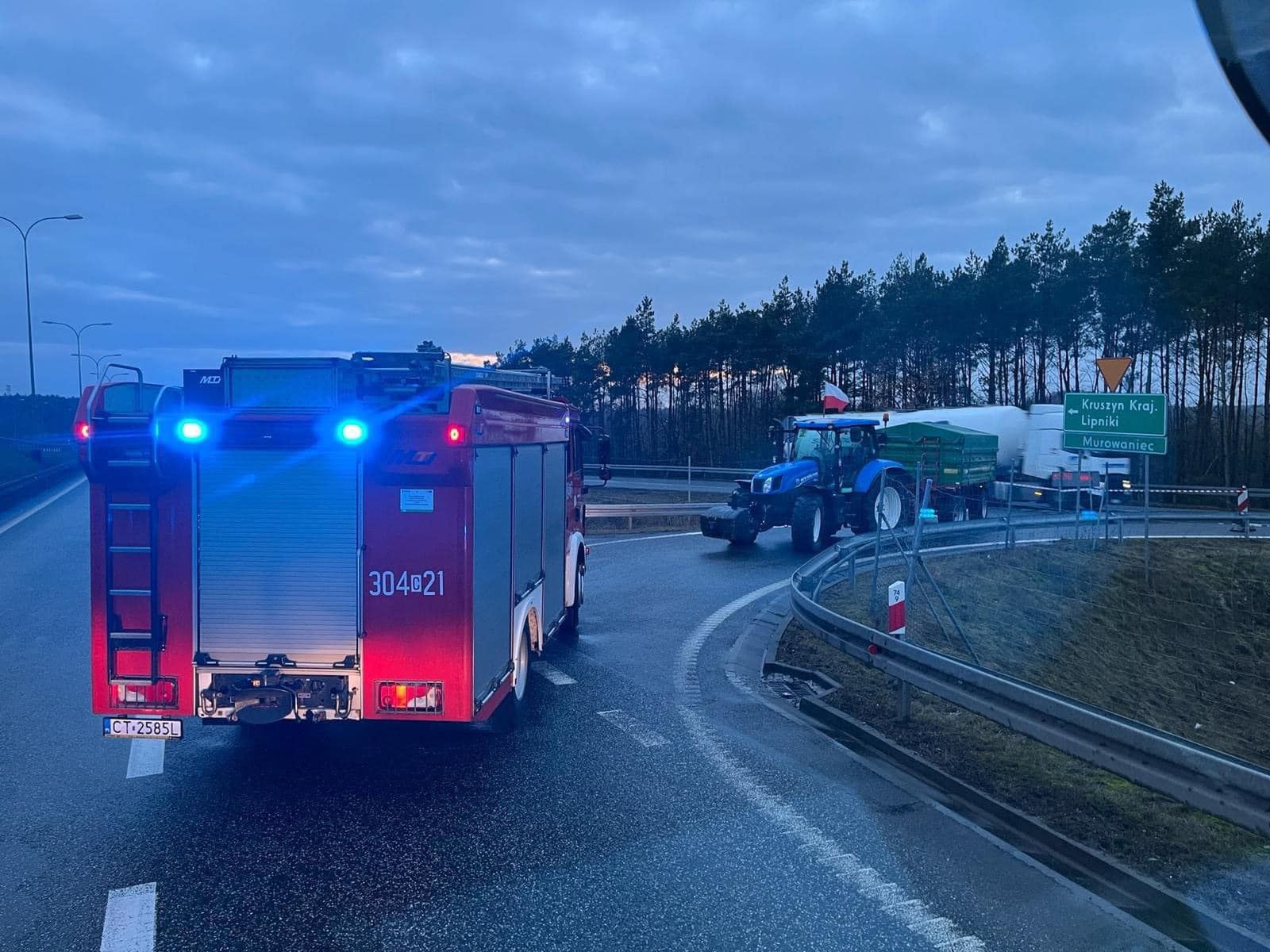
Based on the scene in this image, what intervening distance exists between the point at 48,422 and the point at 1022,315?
90.5 metres

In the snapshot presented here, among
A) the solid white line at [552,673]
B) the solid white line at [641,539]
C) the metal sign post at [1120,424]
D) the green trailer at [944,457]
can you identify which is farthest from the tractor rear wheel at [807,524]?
the solid white line at [552,673]

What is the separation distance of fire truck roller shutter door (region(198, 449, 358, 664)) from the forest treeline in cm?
2407

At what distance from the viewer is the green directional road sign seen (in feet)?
59.0

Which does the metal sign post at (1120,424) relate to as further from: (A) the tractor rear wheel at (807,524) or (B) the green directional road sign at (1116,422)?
(A) the tractor rear wheel at (807,524)

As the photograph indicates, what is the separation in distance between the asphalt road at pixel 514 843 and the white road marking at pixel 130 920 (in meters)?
0.02

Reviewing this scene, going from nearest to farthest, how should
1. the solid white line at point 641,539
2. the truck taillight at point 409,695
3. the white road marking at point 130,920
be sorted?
the white road marking at point 130,920
the truck taillight at point 409,695
the solid white line at point 641,539

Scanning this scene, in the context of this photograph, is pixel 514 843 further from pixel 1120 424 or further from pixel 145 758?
pixel 1120 424

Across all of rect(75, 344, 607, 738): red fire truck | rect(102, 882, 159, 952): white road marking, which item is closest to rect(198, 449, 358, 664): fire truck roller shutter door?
rect(75, 344, 607, 738): red fire truck

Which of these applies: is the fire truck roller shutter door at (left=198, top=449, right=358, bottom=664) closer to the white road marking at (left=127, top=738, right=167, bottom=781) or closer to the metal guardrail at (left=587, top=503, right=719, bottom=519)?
the white road marking at (left=127, top=738, right=167, bottom=781)

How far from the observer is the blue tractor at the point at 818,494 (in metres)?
19.7

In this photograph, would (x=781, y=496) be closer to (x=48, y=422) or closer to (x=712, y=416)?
(x=712, y=416)

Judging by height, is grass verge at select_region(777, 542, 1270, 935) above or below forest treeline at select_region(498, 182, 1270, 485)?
below

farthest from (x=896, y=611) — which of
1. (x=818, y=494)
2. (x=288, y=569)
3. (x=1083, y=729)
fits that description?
(x=818, y=494)

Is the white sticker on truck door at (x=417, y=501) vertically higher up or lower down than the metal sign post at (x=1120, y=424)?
lower down
